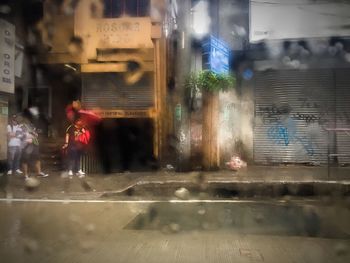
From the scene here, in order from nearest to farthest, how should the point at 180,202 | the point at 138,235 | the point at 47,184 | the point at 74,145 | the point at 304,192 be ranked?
the point at 138,235
the point at 180,202
the point at 304,192
the point at 47,184
the point at 74,145

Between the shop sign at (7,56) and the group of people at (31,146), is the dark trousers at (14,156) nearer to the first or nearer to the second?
the group of people at (31,146)

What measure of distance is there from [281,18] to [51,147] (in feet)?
26.0

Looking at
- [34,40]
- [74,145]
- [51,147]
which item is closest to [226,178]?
[74,145]

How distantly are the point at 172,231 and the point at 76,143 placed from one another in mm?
6392

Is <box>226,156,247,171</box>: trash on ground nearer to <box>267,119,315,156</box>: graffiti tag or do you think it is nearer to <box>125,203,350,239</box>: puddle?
<box>267,119,315,156</box>: graffiti tag

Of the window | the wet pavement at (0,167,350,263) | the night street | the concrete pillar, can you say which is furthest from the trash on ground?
the window

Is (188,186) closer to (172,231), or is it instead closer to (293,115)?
(172,231)

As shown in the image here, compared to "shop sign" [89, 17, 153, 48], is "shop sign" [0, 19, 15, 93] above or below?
below

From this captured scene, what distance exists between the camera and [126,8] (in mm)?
14820

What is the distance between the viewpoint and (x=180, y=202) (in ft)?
31.3

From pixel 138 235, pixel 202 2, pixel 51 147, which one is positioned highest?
pixel 202 2

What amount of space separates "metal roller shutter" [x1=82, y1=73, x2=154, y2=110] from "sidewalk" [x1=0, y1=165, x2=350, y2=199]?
10.8ft

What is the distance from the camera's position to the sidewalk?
10516 mm

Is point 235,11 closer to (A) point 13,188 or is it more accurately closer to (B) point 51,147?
(B) point 51,147
